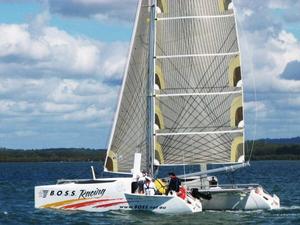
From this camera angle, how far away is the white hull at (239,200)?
143ft

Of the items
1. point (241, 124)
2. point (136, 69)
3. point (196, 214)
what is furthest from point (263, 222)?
point (136, 69)

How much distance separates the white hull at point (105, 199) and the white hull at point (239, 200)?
5.66 ft

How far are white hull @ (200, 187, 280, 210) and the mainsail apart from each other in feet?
5.20

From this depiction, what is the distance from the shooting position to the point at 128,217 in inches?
1623

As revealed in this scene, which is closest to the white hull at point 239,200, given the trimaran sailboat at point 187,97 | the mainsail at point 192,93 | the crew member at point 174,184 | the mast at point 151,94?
the trimaran sailboat at point 187,97

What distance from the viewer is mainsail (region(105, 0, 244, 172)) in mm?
44781

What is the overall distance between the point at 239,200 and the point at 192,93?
16.7 feet

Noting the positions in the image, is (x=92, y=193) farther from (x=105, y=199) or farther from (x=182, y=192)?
(x=182, y=192)

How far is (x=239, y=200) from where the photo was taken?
4416 centimetres

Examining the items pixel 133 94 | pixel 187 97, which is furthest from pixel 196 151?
pixel 133 94

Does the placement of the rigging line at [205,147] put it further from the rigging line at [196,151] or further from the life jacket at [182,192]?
the life jacket at [182,192]

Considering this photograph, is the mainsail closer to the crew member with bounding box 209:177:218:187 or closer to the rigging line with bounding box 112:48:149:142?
the rigging line with bounding box 112:48:149:142

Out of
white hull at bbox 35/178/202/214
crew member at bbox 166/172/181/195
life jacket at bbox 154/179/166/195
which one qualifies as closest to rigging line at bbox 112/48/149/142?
white hull at bbox 35/178/202/214

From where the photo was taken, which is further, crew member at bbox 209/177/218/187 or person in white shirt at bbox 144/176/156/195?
crew member at bbox 209/177/218/187
